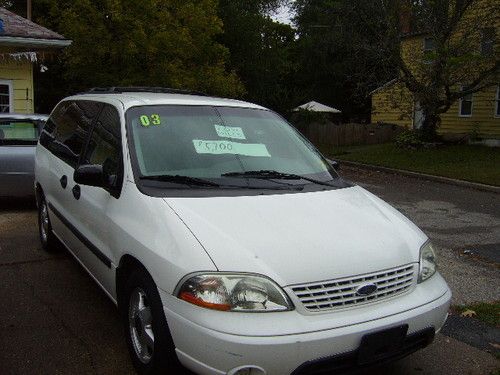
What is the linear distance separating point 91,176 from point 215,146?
2.89 feet

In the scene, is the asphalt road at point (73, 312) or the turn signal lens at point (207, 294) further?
the asphalt road at point (73, 312)

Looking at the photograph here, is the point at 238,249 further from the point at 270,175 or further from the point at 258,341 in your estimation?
the point at 270,175

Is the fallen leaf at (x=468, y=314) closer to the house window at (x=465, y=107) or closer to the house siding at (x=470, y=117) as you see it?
the house siding at (x=470, y=117)

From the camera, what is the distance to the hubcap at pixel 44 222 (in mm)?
5646

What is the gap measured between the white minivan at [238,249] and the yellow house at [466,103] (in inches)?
637

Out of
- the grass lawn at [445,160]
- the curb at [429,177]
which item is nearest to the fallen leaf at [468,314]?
the curb at [429,177]

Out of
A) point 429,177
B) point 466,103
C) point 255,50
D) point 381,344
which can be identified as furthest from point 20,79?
point 255,50

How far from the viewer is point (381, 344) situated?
267 centimetres

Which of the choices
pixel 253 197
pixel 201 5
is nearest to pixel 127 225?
pixel 253 197

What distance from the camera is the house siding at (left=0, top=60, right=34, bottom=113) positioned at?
43.5 ft

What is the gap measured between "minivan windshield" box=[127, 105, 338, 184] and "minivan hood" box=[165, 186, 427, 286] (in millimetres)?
435

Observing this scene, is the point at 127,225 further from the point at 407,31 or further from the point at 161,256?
the point at 407,31

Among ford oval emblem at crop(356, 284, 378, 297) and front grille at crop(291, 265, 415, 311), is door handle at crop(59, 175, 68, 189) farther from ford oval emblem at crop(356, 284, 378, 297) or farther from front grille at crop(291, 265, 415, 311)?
ford oval emblem at crop(356, 284, 378, 297)

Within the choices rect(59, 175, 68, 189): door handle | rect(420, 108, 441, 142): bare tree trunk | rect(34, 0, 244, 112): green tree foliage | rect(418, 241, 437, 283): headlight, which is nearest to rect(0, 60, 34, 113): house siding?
rect(34, 0, 244, 112): green tree foliage
